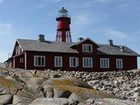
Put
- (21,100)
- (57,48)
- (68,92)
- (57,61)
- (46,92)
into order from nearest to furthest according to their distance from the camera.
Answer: (21,100), (68,92), (46,92), (57,61), (57,48)

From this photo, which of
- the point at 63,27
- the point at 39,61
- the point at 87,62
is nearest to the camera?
the point at 39,61

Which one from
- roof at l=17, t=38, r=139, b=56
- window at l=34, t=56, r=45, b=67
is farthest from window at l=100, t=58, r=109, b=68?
window at l=34, t=56, r=45, b=67

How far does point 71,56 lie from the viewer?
4744cm

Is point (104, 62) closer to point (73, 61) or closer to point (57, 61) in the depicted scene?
point (73, 61)

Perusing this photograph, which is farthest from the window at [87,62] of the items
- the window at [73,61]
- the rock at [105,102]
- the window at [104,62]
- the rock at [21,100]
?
the rock at [105,102]

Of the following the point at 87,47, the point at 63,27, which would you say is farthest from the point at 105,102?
the point at 63,27

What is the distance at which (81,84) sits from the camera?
13.9 metres

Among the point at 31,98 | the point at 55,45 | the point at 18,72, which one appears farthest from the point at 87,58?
the point at 31,98

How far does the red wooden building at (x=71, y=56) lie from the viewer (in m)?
45.2

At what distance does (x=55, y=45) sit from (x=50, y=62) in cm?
317

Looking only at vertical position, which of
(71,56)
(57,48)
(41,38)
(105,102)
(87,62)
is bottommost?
(105,102)

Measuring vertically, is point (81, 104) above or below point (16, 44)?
below

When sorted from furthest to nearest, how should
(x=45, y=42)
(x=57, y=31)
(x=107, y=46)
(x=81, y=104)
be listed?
1. (x=57, y=31)
2. (x=107, y=46)
3. (x=45, y=42)
4. (x=81, y=104)

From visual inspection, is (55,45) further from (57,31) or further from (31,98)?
(31,98)
